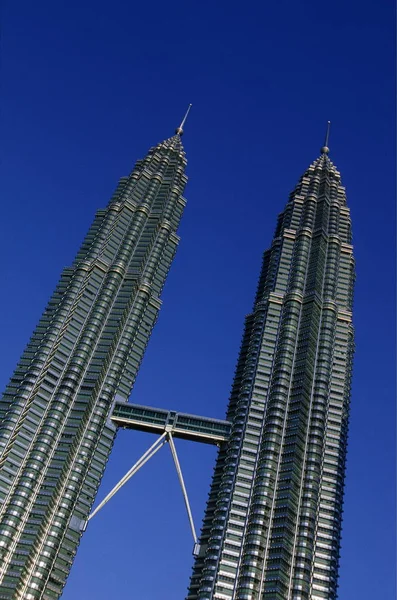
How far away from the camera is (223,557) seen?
14838cm

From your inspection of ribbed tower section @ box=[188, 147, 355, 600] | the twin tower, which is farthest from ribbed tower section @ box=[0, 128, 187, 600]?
ribbed tower section @ box=[188, 147, 355, 600]

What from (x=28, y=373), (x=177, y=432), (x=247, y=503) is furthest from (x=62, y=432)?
(x=247, y=503)

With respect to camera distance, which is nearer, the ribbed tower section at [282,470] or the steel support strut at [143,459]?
the ribbed tower section at [282,470]

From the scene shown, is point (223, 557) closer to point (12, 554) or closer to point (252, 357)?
point (12, 554)

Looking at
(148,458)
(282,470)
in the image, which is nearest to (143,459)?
(148,458)

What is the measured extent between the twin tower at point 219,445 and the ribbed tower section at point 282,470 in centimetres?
28

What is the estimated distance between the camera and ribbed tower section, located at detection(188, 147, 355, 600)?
146 m

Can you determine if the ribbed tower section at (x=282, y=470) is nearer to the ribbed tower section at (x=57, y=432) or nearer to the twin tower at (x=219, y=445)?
the twin tower at (x=219, y=445)

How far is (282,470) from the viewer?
16312 cm

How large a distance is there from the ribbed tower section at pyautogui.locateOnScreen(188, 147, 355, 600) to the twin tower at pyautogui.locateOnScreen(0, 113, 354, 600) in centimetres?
28

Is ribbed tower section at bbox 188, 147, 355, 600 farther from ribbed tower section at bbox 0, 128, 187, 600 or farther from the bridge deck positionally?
ribbed tower section at bbox 0, 128, 187, 600

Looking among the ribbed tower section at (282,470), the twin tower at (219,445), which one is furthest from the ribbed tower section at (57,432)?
the ribbed tower section at (282,470)

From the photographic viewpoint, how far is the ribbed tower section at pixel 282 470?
481 feet

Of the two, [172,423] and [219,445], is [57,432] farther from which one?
[219,445]
